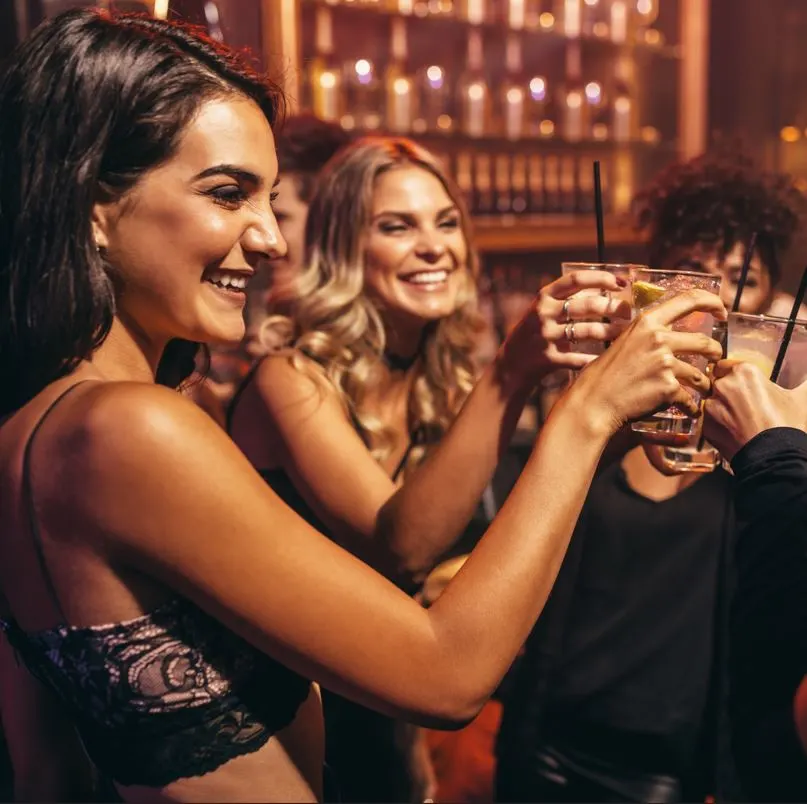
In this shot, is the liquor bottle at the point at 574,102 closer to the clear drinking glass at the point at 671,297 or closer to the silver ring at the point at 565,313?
the silver ring at the point at 565,313

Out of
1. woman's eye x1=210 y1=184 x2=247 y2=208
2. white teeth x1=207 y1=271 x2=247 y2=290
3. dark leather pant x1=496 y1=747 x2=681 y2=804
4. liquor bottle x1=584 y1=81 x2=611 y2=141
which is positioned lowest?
dark leather pant x1=496 y1=747 x2=681 y2=804

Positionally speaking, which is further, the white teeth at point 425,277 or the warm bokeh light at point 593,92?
the warm bokeh light at point 593,92

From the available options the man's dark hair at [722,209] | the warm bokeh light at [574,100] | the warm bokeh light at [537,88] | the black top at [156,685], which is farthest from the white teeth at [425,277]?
the warm bokeh light at [574,100]

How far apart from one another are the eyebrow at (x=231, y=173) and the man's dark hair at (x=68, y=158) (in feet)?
0.15

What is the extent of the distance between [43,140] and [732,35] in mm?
4835

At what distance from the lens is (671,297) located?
132 centimetres

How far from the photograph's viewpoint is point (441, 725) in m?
1.09

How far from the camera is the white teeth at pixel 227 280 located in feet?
4.05

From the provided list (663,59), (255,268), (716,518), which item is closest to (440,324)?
(716,518)

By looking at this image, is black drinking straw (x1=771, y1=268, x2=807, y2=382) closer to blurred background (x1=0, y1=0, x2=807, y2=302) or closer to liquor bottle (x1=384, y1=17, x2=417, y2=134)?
blurred background (x1=0, y1=0, x2=807, y2=302)

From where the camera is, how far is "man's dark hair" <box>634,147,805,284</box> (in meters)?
2.03

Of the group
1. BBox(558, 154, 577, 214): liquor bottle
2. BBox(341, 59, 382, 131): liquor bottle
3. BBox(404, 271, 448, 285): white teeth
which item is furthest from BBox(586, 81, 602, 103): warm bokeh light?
BBox(404, 271, 448, 285): white teeth

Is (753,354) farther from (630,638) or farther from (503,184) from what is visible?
(503,184)

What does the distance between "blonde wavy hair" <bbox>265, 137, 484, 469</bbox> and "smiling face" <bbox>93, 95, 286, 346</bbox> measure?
0.88 meters
